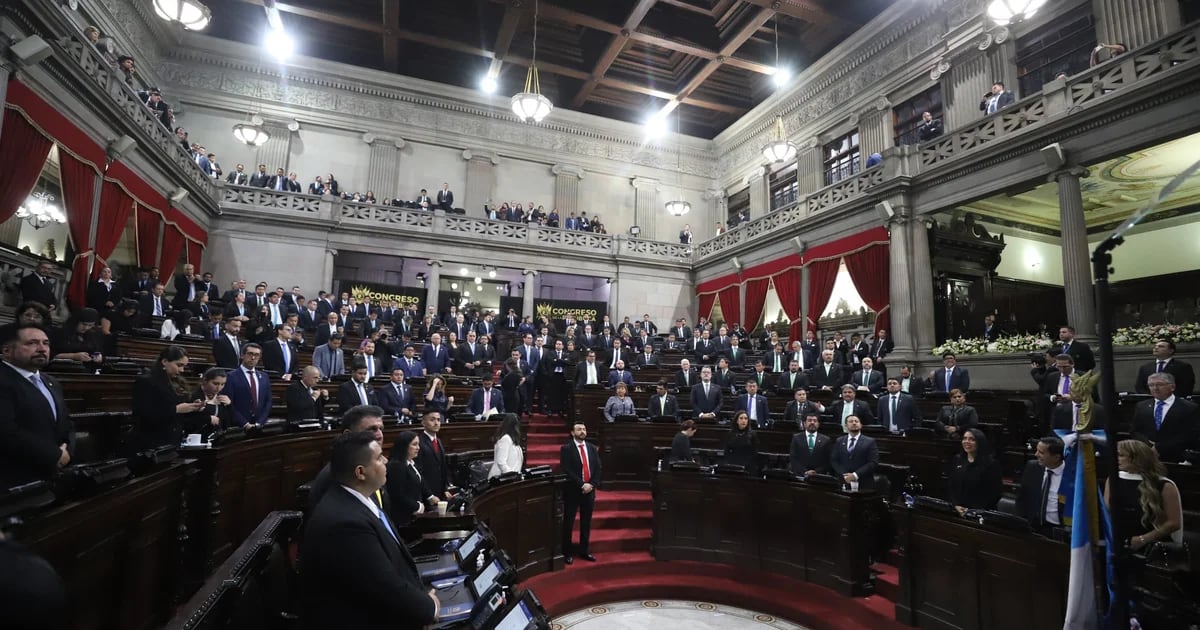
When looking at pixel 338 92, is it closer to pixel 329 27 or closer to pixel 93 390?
pixel 329 27

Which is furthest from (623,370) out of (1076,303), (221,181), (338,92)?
(338,92)

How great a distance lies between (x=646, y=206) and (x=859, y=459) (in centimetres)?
1671

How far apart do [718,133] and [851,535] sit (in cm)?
1958

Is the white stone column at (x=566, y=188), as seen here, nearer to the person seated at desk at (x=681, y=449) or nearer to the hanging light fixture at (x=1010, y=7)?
the hanging light fixture at (x=1010, y=7)

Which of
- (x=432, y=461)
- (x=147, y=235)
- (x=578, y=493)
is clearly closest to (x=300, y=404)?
(x=432, y=461)

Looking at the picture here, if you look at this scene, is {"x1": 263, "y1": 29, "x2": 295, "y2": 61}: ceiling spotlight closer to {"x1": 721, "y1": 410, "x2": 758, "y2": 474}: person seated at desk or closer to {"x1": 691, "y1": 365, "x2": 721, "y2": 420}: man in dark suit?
{"x1": 691, "y1": 365, "x2": 721, "y2": 420}: man in dark suit

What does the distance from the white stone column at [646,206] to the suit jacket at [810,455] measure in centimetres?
1556

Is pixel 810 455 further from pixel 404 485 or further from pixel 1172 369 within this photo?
pixel 404 485

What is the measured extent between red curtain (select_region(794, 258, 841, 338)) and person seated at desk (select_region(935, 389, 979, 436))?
7.25 m

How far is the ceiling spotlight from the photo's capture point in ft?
54.0

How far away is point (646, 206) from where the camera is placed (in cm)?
2148

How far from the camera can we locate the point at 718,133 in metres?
22.2

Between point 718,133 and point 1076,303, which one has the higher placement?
point 718,133

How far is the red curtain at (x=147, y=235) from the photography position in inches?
428
